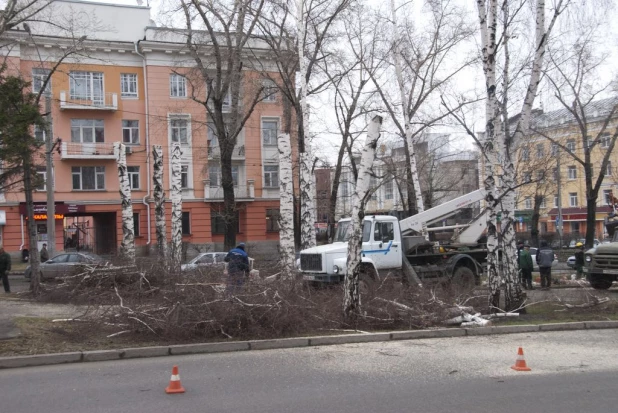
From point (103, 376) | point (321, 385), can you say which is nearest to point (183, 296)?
point (103, 376)

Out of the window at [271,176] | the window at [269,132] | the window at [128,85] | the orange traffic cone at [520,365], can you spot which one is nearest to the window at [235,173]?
the window at [271,176]

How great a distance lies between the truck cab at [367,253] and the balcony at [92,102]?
29079 mm

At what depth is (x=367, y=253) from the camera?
17.7 meters

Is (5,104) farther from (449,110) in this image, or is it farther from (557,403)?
(449,110)

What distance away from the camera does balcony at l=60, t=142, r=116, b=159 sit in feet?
137

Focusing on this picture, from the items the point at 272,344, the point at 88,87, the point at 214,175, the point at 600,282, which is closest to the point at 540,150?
the point at 600,282

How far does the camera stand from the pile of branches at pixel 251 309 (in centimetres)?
1084

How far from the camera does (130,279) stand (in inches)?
621

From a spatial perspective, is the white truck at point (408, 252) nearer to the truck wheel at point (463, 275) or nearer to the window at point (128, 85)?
the truck wheel at point (463, 275)

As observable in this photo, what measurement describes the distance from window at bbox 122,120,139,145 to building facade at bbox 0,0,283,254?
0.07 m

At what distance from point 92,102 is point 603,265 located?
35268 millimetres

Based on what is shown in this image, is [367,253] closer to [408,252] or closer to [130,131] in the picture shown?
[408,252]

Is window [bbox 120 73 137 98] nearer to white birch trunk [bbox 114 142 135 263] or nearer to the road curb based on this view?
white birch trunk [bbox 114 142 135 263]

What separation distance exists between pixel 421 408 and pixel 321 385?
5.24ft
